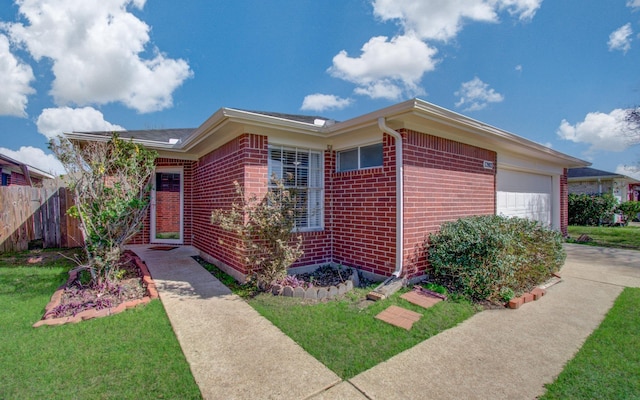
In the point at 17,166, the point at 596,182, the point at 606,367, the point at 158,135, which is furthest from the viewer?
the point at 596,182

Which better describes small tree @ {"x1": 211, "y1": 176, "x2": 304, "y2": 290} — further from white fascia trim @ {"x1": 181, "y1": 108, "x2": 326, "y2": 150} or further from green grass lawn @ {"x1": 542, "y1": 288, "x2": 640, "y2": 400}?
Result: green grass lawn @ {"x1": 542, "y1": 288, "x2": 640, "y2": 400}

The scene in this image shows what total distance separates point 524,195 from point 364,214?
21.2ft

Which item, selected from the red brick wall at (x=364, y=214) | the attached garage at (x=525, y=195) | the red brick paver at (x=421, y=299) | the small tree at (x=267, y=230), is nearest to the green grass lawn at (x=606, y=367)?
the red brick paver at (x=421, y=299)

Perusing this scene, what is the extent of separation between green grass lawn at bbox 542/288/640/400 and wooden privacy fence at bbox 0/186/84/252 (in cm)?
1062

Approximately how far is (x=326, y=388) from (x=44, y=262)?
26.0 feet

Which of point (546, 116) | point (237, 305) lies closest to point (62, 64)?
point (237, 305)

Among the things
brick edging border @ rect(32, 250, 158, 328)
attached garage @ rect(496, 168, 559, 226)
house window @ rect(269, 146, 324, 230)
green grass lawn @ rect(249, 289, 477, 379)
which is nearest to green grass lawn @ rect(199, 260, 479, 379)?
green grass lawn @ rect(249, 289, 477, 379)

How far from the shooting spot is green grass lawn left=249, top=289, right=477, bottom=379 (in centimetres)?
289

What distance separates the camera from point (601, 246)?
31.9 feet

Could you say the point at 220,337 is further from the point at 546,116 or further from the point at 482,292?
the point at 546,116

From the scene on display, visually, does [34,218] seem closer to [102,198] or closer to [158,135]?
[158,135]

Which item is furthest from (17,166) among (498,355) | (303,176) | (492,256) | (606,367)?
(606,367)

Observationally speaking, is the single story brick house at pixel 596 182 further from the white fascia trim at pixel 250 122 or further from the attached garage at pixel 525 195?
the white fascia trim at pixel 250 122

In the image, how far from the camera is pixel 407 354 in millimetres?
2945
